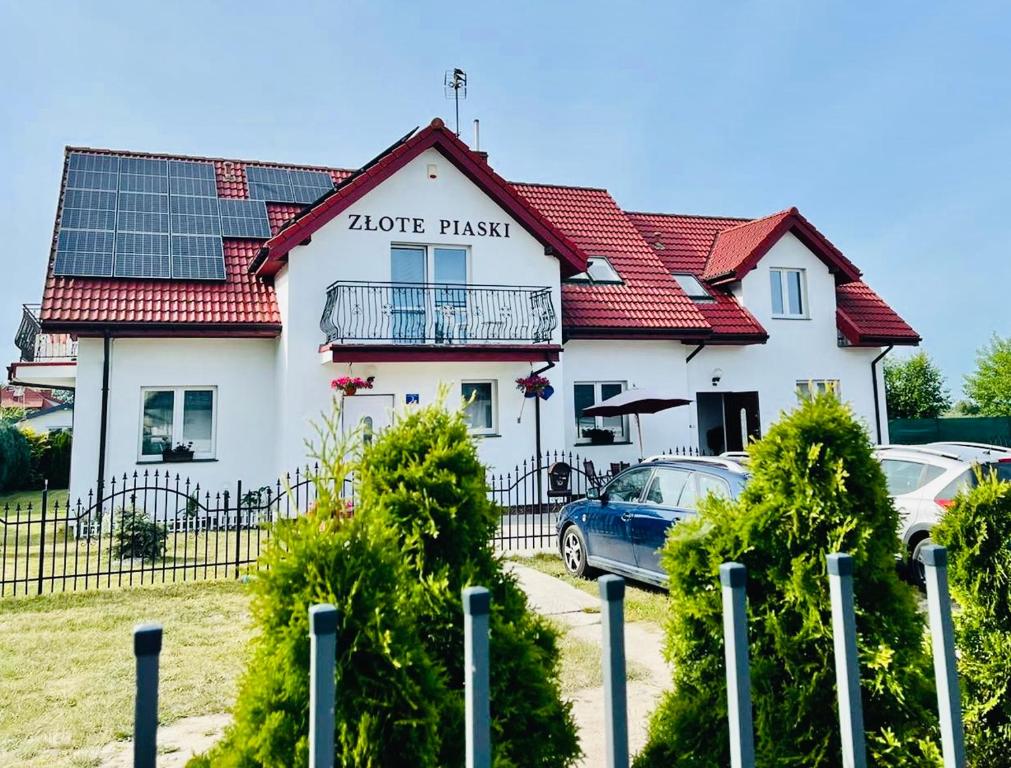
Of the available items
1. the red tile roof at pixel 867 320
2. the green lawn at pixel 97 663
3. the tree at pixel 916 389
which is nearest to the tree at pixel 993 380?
the tree at pixel 916 389

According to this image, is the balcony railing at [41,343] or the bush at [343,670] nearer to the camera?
the bush at [343,670]

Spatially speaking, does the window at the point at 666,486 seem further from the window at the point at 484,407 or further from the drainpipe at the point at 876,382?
the drainpipe at the point at 876,382

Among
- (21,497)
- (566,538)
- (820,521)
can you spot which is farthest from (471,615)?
(21,497)

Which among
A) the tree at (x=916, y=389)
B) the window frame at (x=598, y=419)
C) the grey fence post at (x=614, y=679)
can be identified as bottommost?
the grey fence post at (x=614, y=679)

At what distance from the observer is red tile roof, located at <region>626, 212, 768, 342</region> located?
57.1ft

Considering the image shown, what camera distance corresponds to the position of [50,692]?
4941 mm

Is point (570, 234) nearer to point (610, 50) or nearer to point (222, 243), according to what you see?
point (610, 50)

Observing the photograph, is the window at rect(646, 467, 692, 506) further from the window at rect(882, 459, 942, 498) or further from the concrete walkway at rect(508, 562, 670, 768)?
the window at rect(882, 459, 942, 498)

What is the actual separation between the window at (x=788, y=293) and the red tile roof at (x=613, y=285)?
2531 millimetres

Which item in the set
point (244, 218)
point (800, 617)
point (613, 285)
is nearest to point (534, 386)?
point (613, 285)

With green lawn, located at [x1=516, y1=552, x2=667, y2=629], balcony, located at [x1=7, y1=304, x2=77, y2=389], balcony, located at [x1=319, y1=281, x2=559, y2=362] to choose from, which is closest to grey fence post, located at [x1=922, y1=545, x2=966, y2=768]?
green lawn, located at [x1=516, y1=552, x2=667, y2=629]

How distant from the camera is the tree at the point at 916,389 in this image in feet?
97.4

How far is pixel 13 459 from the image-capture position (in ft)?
72.9

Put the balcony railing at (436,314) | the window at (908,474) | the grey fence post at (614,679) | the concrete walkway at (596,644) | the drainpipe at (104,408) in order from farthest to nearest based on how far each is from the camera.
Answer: the balcony railing at (436,314) < the drainpipe at (104,408) < the window at (908,474) < the concrete walkway at (596,644) < the grey fence post at (614,679)
